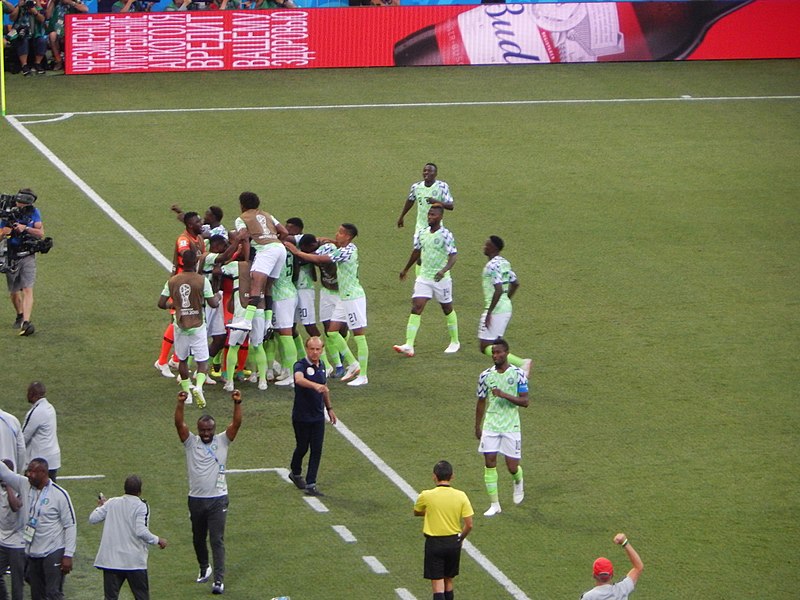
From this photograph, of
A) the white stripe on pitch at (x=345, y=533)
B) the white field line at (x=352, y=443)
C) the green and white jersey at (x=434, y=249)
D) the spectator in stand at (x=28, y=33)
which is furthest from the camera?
the spectator in stand at (x=28, y=33)

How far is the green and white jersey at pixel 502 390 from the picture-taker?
54.3ft

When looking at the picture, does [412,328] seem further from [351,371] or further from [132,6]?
[132,6]

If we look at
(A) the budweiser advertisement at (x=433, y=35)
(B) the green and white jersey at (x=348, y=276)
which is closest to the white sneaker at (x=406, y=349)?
(B) the green and white jersey at (x=348, y=276)

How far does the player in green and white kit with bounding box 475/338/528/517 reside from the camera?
16531 mm

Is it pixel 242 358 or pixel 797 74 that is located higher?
pixel 797 74

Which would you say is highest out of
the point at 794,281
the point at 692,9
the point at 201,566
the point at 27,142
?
the point at 692,9

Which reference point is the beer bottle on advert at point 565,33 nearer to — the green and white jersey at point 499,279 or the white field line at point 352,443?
the white field line at point 352,443

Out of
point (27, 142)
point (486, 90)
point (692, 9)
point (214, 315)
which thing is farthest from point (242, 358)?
point (692, 9)

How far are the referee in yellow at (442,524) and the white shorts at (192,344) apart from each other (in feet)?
19.2

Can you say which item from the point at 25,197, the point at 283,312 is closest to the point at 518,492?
the point at 283,312

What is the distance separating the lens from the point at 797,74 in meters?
39.4

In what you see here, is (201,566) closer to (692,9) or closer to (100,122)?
(100,122)

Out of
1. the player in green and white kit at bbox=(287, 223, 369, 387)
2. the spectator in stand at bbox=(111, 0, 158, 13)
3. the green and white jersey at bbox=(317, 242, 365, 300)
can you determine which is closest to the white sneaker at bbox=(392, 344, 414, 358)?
the player in green and white kit at bbox=(287, 223, 369, 387)

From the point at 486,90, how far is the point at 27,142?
11.4m
